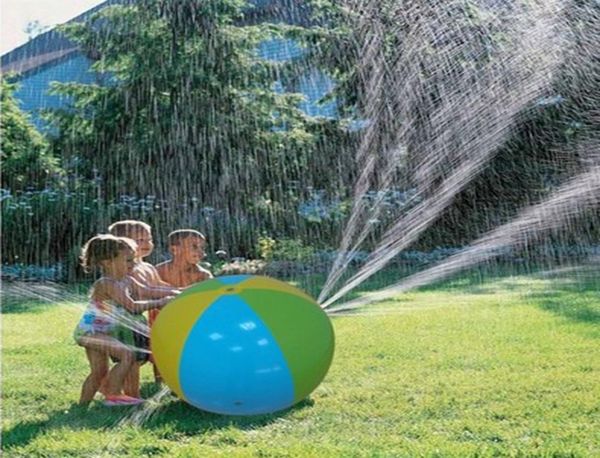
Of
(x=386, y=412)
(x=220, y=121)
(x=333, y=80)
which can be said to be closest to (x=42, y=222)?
(x=220, y=121)

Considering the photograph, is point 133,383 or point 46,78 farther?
point 46,78

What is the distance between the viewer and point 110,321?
448 centimetres

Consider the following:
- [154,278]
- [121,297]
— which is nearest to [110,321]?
[121,297]

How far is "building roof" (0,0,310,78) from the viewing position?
15.7 meters

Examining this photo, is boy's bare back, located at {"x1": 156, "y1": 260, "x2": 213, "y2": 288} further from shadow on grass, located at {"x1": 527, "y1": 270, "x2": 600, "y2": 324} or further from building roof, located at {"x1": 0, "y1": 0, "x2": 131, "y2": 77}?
building roof, located at {"x1": 0, "y1": 0, "x2": 131, "y2": 77}

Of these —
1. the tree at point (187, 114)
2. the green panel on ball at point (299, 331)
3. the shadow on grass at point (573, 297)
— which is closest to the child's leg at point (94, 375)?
the green panel on ball at point (299, 331)

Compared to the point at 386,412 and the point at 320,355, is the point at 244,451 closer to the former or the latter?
the point at 320,355

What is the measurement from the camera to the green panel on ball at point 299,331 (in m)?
3.75

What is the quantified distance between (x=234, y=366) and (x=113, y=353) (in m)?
1.04

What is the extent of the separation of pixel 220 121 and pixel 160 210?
151 centimetres

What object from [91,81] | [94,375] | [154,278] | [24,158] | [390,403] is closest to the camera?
[390,403]

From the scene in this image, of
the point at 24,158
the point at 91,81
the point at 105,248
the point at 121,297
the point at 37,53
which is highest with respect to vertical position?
the point at 37,53

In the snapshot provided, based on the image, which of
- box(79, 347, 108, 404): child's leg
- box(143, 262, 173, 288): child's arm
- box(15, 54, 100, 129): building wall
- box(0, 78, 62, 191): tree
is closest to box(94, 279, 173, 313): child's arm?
box(79, 347, 108, 404): child's leg

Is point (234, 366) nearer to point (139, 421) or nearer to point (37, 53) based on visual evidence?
point (139, 421)
